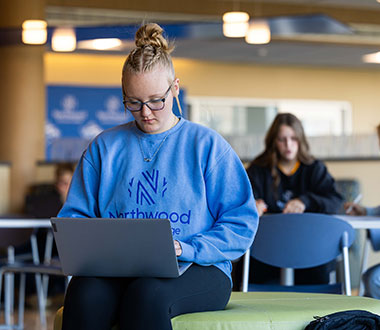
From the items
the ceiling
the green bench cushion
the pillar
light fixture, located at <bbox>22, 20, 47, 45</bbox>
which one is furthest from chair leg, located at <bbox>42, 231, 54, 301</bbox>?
the green bench cushion

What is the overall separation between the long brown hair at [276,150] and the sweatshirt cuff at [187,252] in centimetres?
183

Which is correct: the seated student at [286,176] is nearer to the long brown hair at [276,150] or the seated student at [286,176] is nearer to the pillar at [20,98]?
the long brown hair at [276,150]

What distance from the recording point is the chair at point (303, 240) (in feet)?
9.14

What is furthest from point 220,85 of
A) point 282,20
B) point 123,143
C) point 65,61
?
point 123,143

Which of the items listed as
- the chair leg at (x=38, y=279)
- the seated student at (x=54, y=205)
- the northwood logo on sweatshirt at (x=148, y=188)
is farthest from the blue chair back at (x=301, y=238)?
the seated student at (x=54, y=205)

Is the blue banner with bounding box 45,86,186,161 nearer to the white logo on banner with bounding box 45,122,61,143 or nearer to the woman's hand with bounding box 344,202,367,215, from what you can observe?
the white logo on banner with bounding box 45,122,61,143

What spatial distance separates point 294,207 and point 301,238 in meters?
0.65

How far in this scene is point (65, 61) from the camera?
473 inches

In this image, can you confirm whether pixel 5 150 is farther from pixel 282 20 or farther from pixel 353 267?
pixel 353 267

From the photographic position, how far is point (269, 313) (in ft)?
6.33

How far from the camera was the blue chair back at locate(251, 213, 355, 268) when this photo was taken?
2787mm

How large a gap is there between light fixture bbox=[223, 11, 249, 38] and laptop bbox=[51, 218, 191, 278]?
547 centimetres

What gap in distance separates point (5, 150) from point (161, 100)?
5.71m

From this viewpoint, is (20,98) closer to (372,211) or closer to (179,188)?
(372,211)
